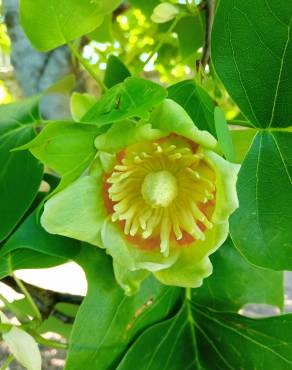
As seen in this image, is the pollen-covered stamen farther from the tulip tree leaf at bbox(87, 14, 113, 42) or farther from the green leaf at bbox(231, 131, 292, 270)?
the tulip tree leaf at bbox(87, 14, 113, 42)

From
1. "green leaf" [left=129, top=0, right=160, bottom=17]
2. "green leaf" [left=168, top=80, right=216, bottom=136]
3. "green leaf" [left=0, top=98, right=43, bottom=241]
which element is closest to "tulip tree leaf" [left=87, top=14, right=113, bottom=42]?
"green leaf" [left=129, top=0, right=160, bottom=17]

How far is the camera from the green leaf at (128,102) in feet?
1.08

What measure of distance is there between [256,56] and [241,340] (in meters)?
0.25

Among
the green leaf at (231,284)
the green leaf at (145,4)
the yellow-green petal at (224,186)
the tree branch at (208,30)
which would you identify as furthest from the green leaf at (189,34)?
the yellow-green petal at (224,186)

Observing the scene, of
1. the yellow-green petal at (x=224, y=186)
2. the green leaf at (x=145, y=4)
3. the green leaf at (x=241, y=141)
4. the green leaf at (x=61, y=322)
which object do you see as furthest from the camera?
the green leaf at (x=145, y=4)

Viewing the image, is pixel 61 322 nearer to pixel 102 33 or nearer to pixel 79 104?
pixel 79 104

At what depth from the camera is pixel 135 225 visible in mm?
383

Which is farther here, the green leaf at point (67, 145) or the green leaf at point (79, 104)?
the green leaf at point (79, 104)

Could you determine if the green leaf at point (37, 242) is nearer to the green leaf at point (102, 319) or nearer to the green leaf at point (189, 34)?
the green leaf at point (102, 319)

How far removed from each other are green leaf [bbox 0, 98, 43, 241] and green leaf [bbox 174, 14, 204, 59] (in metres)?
0.27

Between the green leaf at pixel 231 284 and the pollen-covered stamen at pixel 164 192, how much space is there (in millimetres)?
153

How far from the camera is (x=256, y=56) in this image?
0.38 metres

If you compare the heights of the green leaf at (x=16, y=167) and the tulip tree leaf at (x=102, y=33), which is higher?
the green leaf at (x=16, y=167)

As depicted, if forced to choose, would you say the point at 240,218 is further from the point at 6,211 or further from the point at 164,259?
the point at 6,211
